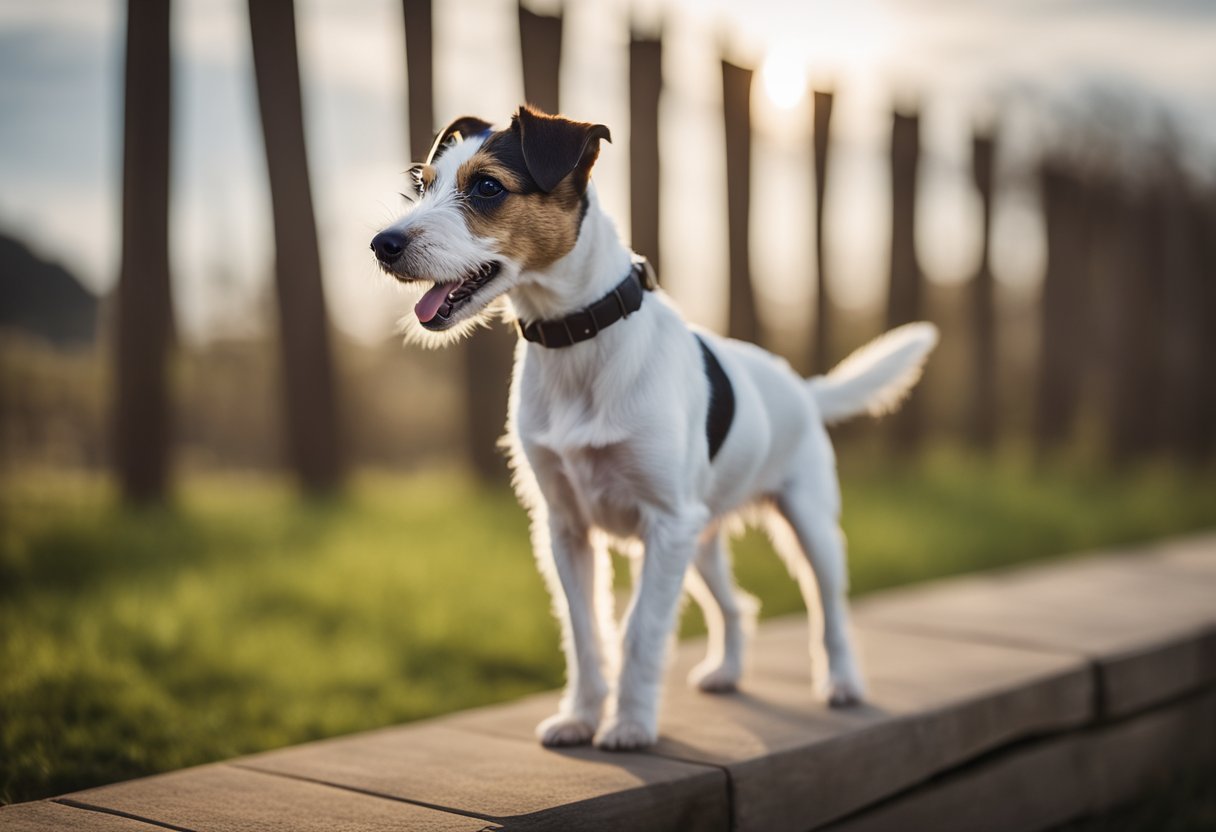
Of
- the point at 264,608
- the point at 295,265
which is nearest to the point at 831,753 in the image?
the point at 264,608

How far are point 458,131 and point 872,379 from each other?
1720 mm

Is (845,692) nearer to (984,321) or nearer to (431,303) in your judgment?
(431,303)

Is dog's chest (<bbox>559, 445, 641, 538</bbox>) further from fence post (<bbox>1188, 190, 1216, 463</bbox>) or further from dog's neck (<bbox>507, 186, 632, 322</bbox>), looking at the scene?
fence post (<bbox>1188, 190, 1216, 463</bbox>)

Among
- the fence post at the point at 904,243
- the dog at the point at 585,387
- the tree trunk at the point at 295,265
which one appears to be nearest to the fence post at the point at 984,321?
the fence post at the point at 904,243

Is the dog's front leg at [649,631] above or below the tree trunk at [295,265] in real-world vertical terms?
below

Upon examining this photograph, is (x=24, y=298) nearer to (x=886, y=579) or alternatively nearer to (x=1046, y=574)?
(x=886, y=579)

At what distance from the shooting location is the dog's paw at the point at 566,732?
3273 mm

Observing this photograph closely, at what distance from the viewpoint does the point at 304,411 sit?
260 inches

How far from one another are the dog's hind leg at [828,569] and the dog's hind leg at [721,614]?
248 mm

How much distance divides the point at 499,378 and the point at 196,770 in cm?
431

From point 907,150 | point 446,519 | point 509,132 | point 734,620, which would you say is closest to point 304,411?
point 446,519

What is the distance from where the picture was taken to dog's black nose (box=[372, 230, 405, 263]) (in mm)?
2846

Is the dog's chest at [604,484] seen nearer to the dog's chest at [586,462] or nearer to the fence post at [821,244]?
the dog's chest at [586,462]

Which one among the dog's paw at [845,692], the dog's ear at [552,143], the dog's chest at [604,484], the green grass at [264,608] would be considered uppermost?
the dog's ear at [552,143]
